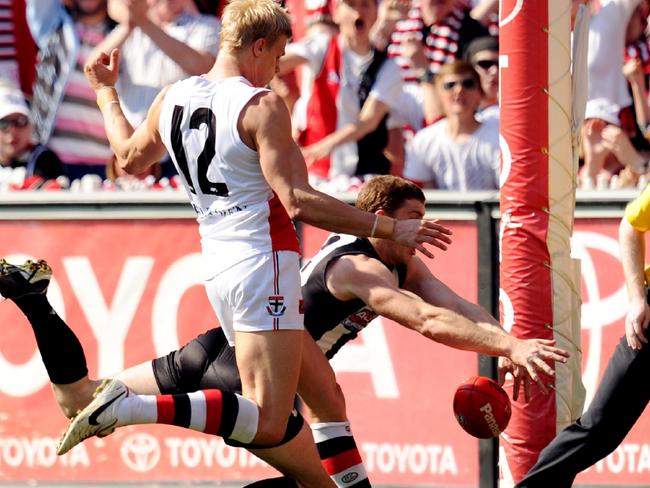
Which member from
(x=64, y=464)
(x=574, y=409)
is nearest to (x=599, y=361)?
(x=574, y=409)

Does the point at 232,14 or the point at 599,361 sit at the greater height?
the point at 232,14

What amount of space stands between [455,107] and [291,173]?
422 centimetres

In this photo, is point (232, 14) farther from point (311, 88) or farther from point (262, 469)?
point (311, 88)

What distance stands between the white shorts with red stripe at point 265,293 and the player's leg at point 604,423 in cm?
173

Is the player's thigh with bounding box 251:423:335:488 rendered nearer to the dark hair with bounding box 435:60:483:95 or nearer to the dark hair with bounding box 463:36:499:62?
the dark hair with bounding box 435:60:483:95

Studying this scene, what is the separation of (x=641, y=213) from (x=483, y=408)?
115cm

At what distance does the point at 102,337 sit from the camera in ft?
28.4

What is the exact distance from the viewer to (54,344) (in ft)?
20.9

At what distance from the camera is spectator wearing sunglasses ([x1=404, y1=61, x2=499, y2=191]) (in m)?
9.73

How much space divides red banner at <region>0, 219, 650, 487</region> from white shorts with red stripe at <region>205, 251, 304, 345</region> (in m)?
2.51

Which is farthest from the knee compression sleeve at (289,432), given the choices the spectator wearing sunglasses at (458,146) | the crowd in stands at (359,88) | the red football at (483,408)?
the spectator wearing sunglasses at (458,146)

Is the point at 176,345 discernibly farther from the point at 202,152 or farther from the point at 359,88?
the point at 202,152

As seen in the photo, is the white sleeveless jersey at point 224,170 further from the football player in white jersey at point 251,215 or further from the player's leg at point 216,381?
the player's leg at point 216,381

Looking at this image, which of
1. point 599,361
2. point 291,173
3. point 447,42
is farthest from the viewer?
point 447,42
